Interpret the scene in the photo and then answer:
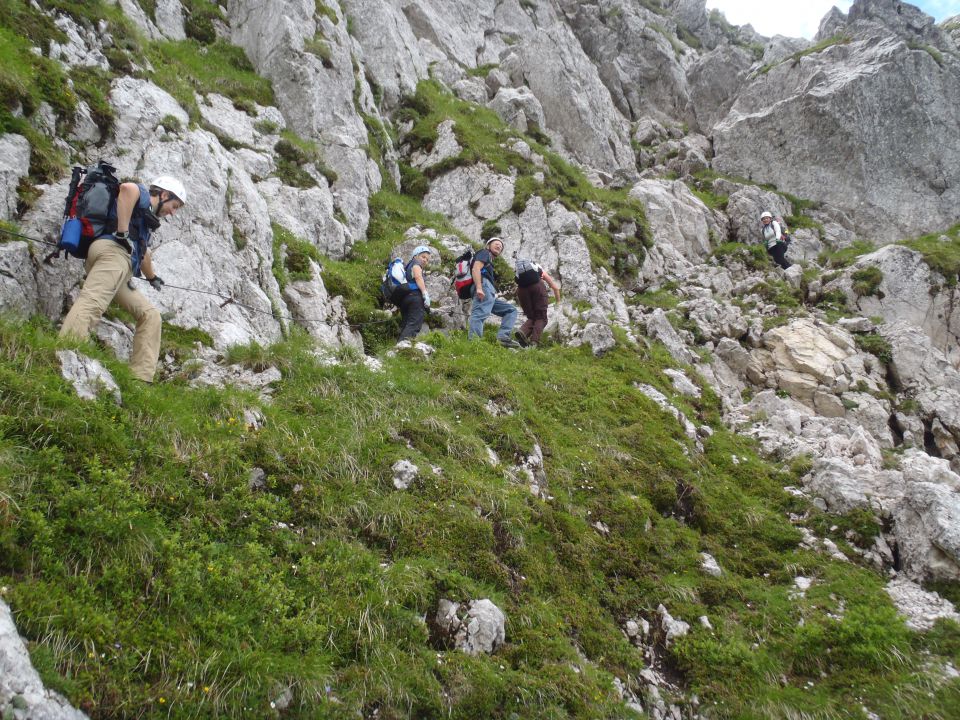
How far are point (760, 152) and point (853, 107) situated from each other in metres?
5.26

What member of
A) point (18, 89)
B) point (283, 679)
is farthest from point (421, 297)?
point (283, 679)

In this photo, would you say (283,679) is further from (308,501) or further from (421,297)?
(421,297)

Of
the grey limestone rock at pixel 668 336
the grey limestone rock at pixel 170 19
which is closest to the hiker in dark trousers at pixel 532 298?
the grey limestone rock at pixel 668 336

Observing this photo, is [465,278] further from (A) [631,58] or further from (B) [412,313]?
(A) [631,58]

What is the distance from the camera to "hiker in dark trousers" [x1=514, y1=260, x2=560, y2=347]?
15680 millimetres

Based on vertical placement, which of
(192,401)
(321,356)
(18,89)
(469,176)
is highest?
(469,176)

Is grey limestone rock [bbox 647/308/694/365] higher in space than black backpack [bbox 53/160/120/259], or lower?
higher

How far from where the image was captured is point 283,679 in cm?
475

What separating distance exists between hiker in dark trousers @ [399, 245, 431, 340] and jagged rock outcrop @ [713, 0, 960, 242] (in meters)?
29.5

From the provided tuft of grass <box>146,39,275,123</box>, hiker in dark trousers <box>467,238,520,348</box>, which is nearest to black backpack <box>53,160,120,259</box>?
hiker in dark trousers <box>467,238,520,348</box>

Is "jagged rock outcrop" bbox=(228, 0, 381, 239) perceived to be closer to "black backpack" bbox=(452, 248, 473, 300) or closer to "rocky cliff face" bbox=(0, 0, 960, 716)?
"rocky cliff face" bbox=(0, 0, 960, 716)

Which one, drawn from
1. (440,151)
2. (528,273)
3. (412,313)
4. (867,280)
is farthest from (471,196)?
(867,280)

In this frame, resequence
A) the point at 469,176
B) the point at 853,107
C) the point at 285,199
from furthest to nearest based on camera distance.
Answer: the point at 853,107, the point at 469,176, the point at 285,199

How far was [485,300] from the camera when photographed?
14.9 meters
